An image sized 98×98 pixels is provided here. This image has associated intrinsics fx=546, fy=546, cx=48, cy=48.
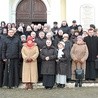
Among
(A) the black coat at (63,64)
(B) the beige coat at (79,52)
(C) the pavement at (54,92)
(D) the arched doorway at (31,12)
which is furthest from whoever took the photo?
(D) the arched doorway at (31,12)

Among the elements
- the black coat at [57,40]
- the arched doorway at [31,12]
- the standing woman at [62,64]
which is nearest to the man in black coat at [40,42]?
the black coat at [57,40]

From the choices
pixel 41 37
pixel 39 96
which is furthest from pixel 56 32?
pixel 39 96

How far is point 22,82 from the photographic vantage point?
18.0 meters

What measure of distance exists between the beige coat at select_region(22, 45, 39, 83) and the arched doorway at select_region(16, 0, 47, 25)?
20.6ft

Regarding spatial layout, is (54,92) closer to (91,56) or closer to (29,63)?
(29,63)

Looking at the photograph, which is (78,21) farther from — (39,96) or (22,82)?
(39,96)

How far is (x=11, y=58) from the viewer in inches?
698

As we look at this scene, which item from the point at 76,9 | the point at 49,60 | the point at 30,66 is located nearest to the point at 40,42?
the point at 49,60

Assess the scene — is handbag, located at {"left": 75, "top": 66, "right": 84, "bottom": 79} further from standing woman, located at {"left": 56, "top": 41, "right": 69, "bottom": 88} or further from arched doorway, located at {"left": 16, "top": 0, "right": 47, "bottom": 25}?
arched doorway, located at {"left": 16, "top": 0, "right": 47, "bottom": 25}

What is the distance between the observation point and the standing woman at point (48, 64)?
Answer: 17.5 meters

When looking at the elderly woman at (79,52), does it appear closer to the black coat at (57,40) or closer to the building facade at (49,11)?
the black coat at (57,40)

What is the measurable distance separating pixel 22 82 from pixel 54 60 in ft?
4.37

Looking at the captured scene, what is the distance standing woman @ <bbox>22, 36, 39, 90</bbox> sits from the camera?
17.5m

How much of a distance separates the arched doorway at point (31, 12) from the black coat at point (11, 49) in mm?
6032
